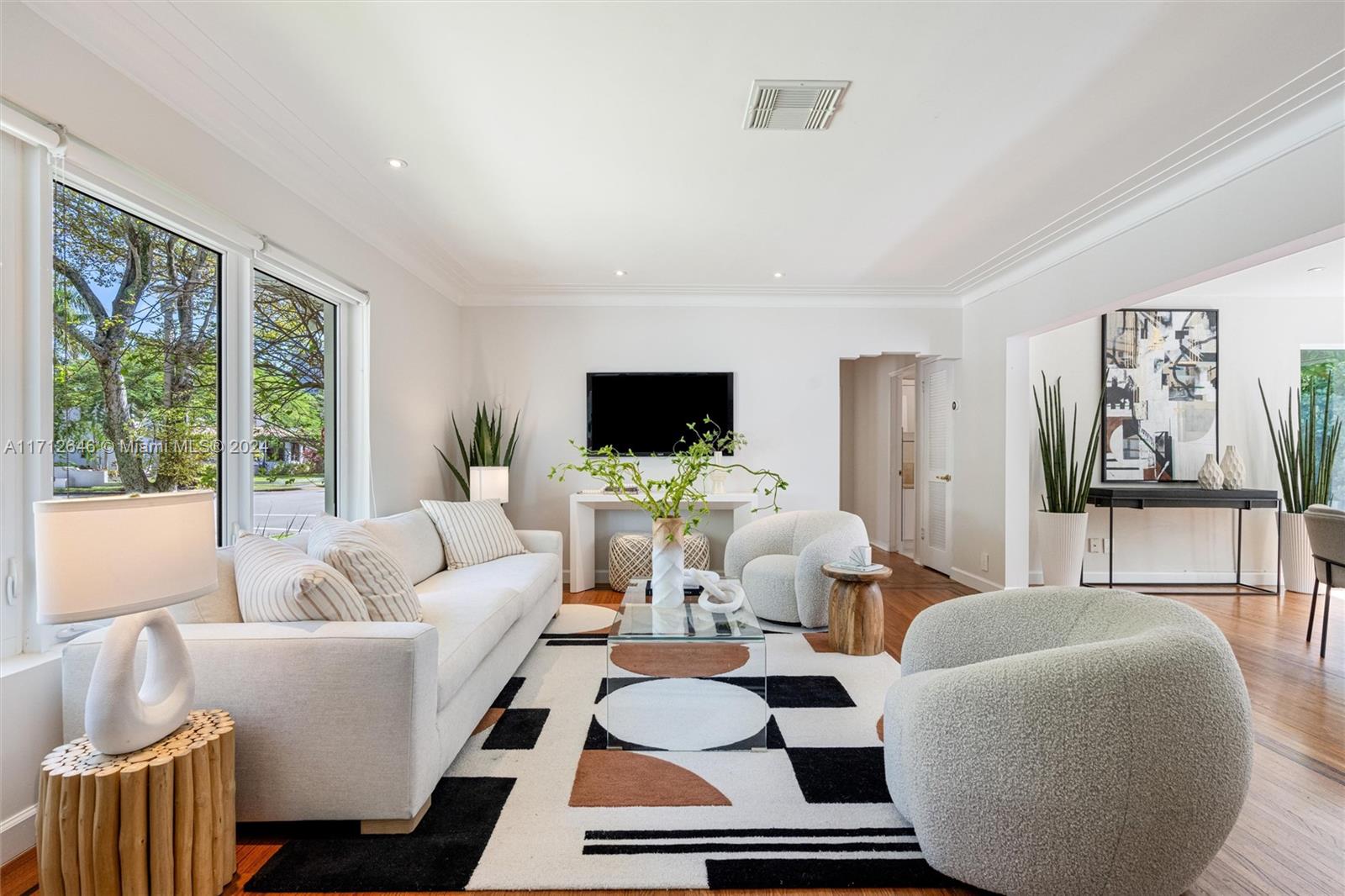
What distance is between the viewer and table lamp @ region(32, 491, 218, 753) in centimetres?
123

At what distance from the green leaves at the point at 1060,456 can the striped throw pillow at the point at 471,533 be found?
397 centimetres

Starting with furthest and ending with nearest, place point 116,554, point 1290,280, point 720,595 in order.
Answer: point 1290,280 → point 720,595 → point 116,554

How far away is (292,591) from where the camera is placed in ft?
6.04

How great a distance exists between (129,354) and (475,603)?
153cm

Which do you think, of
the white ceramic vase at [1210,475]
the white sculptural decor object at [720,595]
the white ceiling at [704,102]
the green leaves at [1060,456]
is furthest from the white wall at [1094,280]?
the white sculptural decor object at [720,595]

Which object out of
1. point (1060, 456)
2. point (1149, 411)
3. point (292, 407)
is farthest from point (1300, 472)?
point (292, 407)

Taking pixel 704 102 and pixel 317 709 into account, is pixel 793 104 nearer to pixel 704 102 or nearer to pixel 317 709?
pixel 704 102

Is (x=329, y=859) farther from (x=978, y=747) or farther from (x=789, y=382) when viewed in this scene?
(x=789, y=382)

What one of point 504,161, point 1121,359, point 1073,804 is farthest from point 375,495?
point 1121,359

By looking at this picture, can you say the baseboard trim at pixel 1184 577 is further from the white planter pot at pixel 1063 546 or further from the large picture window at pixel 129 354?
the large picture window at pixel 129 354

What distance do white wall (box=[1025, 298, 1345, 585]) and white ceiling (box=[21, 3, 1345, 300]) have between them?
1.77 meters

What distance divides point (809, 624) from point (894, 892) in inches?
86.5

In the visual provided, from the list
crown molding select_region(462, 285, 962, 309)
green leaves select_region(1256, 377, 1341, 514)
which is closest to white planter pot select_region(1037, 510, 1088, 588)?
green leaves select_region(1256, 377, 1341, 514)

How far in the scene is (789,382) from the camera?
533 cm
